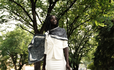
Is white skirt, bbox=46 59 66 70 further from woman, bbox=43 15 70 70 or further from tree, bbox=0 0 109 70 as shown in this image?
tree, bbox=0 0 109 70

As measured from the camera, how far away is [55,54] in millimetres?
3086

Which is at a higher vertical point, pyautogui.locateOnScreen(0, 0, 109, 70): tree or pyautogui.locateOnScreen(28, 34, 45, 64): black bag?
pyautogui.locateOnScreen(0, 0, 109, 70): tree

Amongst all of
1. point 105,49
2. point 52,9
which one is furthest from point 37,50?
point 105,49

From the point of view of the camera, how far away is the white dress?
306 cm

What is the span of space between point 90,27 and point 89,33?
1039mm

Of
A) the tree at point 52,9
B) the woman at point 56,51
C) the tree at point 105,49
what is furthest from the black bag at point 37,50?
the tree at point 105,49

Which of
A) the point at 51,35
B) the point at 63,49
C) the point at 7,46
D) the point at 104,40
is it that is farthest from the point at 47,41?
the point at 7,46

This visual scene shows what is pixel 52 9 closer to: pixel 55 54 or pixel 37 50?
pixel 37 50

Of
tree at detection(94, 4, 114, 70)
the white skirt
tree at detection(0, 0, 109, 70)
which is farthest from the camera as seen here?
tree at detection(94, 4, 114, 70)

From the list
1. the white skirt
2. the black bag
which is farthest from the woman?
the black bag

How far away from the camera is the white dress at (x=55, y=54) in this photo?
306 cm

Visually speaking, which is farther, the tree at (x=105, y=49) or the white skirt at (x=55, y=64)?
the tree at (x=105, y=49)

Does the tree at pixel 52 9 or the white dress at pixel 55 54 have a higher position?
the tree at pixel 52 9

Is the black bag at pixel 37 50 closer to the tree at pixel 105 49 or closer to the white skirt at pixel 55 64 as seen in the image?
the white skirt at pixel 55 64
